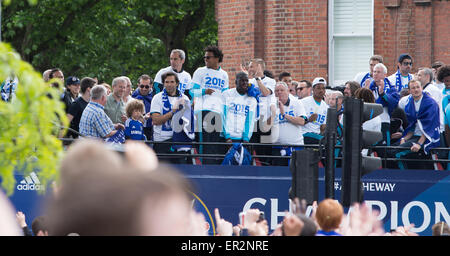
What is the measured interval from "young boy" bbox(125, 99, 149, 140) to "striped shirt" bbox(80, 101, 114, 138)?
294 mm

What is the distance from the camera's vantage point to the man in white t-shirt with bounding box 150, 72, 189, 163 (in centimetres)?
1146

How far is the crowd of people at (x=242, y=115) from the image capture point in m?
11.3

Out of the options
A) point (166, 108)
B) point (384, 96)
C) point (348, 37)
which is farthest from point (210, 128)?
point (348, 37)

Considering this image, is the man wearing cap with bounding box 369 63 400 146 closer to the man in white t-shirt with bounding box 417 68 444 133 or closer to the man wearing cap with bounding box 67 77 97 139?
the man in white t-shirt with bounding box 417 68 444 133

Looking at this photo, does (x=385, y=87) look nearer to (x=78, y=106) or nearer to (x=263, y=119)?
(x=263, y=119)

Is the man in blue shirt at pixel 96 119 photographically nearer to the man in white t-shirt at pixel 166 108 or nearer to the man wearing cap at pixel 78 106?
the man wearing cap at pixel 78 106

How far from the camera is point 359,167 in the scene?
907 centimetres

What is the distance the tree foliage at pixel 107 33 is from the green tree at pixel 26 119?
18.7m

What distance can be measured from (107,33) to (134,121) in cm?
1560

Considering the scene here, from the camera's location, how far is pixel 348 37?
18.2m

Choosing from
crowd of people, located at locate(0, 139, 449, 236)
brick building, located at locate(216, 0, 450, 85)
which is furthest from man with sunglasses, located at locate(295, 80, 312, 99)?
crowd of people, located at locate(0, 139, 449, 236)

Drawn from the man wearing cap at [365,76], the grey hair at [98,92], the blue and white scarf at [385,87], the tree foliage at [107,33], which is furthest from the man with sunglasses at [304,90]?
the tree foliage at [107,33]
